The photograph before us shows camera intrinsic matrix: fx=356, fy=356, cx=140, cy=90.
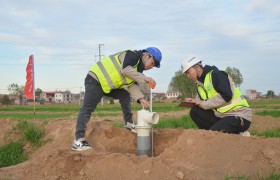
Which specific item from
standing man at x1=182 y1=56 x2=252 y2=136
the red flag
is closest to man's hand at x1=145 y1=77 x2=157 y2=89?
standing man at x1=182 y1=56 x2=252 y2=136

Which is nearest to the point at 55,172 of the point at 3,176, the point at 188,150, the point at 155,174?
the point at 3,176

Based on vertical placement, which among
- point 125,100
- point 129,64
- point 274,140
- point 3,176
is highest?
point 129,64

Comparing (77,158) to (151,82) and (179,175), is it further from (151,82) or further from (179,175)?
(151,82)

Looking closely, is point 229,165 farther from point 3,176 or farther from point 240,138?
point 3,176

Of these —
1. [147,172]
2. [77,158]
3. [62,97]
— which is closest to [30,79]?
[77,158]

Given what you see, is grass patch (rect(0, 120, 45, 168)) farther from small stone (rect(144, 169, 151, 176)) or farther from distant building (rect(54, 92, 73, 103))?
distant building (rect(54, 92, 73, 103))

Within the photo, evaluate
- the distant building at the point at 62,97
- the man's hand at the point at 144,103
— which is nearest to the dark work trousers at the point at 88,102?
the man's hand at the point at 144,103

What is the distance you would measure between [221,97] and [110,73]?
1714 millimetres

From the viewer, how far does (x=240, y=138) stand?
15.0 feet

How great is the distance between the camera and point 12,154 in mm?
6480

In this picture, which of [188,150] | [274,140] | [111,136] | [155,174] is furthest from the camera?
[111,136]

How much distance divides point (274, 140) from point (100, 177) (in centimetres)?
240

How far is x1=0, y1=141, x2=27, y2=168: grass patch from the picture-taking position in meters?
6.26

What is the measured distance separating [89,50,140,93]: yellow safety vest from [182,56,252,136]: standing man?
38.5 inches
